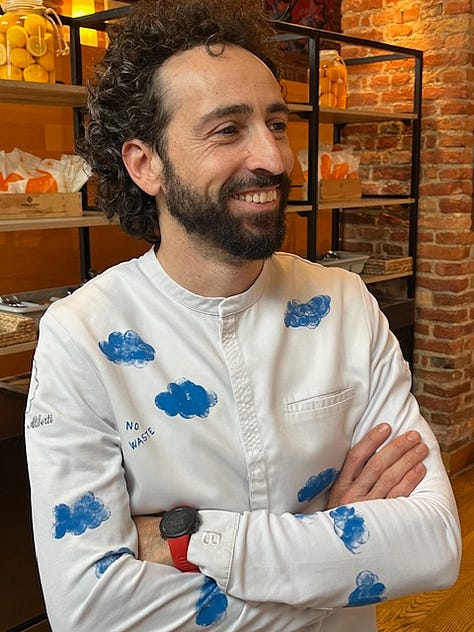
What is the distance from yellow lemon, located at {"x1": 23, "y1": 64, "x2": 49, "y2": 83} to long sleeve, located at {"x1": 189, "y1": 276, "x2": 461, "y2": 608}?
173cm

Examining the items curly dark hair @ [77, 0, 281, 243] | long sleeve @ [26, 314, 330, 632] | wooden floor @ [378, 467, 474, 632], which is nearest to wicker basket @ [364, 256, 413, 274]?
wooden floor @ [378, 467, 474, 632]

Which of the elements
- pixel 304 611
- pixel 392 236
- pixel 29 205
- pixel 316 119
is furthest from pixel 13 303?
pixel 392 236

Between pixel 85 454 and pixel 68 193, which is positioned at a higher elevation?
pixel 68 193

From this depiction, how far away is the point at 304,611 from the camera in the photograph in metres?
1.10

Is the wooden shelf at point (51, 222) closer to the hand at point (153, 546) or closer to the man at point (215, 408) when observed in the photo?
the man at point (215, 408)

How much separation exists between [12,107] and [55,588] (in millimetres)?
2249

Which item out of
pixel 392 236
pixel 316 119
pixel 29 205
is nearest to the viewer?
pixel 29 205

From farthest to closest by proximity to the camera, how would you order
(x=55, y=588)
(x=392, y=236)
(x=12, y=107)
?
1. (x=392, y=236)
2. (x=12, y=107)
3. (x=55, y=588)

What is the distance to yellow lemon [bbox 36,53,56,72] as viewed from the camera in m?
2.37

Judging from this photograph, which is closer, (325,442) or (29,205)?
(325,442)

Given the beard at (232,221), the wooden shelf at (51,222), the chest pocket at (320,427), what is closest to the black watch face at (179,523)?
the chest pocket at (320,427)

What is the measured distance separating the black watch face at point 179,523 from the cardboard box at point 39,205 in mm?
1543

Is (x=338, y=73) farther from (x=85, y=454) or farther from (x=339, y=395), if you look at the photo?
(x=85, y=454)

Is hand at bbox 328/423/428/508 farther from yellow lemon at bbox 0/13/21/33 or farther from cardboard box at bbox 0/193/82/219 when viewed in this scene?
yellow lemon at bbox 0/13/21/33
